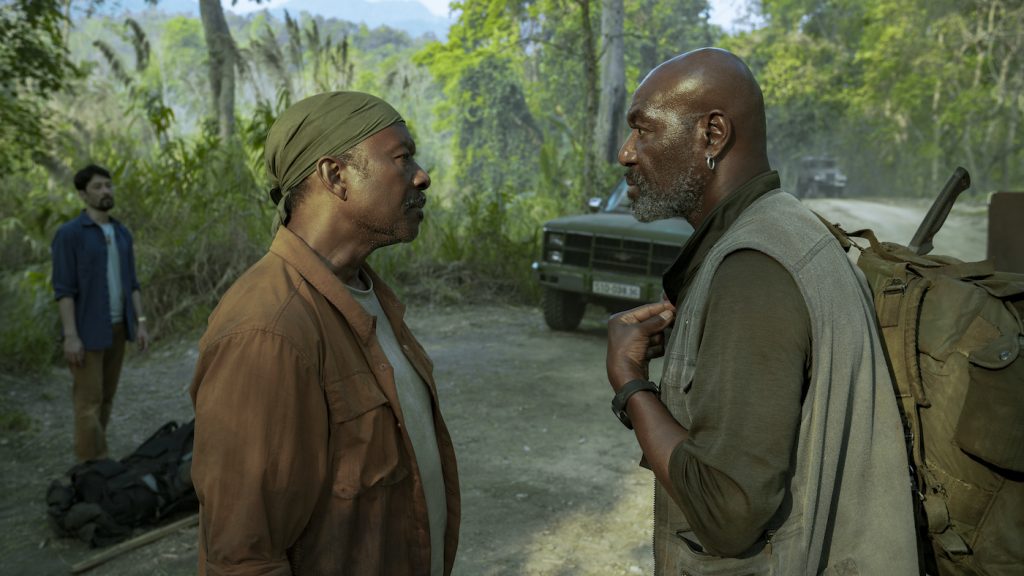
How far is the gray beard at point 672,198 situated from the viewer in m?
1.78

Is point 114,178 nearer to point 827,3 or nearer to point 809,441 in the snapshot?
point 809,441

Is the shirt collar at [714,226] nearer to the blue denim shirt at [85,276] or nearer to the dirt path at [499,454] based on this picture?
the dirt path at [499,454]

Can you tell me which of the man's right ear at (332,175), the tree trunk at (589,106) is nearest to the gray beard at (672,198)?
the man's right ear at (332,175)

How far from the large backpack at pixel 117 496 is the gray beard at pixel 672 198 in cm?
384

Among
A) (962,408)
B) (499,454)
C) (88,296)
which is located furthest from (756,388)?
(88,296)

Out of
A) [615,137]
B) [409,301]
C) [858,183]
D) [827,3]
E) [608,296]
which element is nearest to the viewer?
[608,296]

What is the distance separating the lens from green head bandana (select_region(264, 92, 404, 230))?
1955 millimetres

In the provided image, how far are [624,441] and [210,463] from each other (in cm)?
495

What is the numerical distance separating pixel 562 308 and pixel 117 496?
6200mm

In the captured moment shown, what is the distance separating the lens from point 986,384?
157 cm

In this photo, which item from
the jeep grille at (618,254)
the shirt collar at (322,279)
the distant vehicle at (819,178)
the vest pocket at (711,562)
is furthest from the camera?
the distant vehicle at (819,178)

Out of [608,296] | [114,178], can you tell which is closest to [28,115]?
Answer: [114,178]

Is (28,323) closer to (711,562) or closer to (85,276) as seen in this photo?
(85,276)

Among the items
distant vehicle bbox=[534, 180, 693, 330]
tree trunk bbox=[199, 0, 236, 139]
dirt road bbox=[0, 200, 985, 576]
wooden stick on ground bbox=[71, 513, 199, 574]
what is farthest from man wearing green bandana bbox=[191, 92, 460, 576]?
tree trunk bbox=[199, 0, 236, 139]
